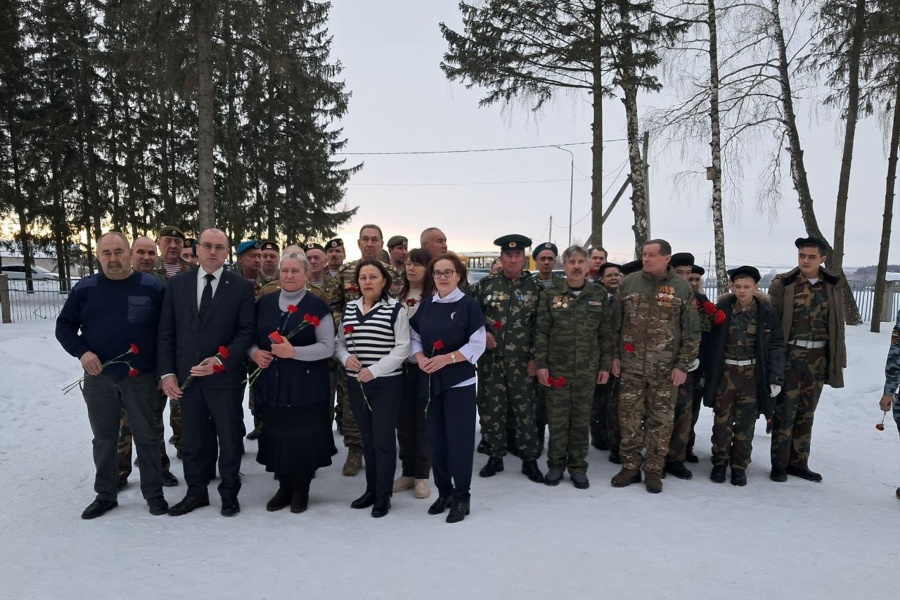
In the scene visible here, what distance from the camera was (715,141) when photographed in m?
12.1

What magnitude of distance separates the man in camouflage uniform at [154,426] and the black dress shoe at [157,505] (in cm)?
37

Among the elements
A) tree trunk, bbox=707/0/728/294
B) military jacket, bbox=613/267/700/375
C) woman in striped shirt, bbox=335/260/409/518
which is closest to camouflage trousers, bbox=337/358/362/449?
woman in striped shirt, bbox=335/260/409/518

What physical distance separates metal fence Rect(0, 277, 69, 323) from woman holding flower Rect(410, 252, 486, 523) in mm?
12771

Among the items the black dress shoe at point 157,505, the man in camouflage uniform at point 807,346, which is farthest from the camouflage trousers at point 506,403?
the black dress shoe at point 157,505

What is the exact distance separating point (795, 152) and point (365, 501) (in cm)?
1318

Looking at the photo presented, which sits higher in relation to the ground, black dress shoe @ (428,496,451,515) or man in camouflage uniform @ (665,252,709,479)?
man in camouflage uniform @ (665,252,709,479)

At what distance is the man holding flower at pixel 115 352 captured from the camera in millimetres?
4113

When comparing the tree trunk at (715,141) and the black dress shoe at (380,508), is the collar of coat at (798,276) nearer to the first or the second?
the black dress shoe at (380,508)

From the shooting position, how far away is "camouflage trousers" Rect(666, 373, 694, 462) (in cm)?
511

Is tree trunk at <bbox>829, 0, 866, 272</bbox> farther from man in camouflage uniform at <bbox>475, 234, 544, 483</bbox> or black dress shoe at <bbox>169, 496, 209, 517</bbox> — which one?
black dress shoe at <bbox>169, 496, 209, 517</bbox>

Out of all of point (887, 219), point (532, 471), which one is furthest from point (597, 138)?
point (532, 471)

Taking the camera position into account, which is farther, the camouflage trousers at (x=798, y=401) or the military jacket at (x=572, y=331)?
the camouflage trousers at (x=798, y=401)

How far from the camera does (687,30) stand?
12.1m

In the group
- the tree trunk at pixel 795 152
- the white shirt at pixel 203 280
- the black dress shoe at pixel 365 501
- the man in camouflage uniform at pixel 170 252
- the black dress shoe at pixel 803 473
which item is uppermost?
the tree trunk at pixel 795 152
